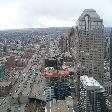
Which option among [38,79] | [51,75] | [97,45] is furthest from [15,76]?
[97,45]

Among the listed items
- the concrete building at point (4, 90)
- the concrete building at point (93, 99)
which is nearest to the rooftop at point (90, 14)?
the concrete building at point (4, 90)

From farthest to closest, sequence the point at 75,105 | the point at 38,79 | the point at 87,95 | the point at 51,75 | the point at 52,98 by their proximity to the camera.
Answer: the point at 38,79 → the point at 51,75 → the point at 52,98 → the point at 75,105 → the point at 87,95

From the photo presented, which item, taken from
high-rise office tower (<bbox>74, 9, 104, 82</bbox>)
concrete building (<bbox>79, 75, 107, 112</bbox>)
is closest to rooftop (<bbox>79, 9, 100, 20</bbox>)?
high-rise office tower (<bbox>74, 9, 104, 82</bbox>)

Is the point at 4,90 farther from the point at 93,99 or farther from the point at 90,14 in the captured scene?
the point at 93,99

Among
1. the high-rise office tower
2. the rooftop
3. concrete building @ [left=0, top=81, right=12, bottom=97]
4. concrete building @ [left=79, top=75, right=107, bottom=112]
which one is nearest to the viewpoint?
concrete building @ [left=79, top=75, right=107, bottom=112]

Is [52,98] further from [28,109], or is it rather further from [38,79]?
[38,79]

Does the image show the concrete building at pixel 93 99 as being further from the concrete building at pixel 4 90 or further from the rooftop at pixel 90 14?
the concrete building at pixel 4 90

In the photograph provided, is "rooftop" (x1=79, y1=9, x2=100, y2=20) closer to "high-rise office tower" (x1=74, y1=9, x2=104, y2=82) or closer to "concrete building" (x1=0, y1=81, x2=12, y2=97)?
"high-rise office tower" (x1=74, y1=9, x2=104, y2=82)

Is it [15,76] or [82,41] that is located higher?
[82,41]
